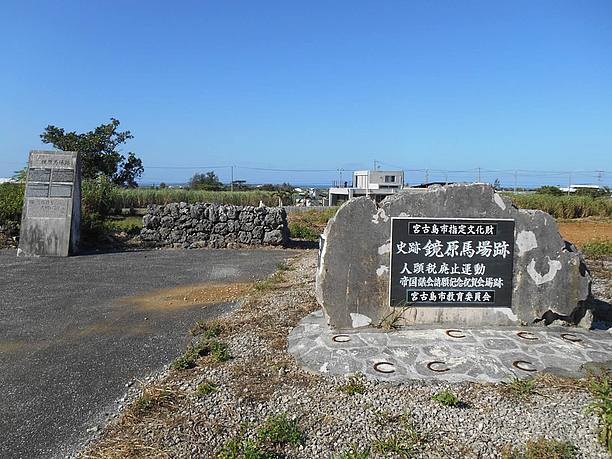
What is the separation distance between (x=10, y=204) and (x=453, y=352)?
11.6 metres

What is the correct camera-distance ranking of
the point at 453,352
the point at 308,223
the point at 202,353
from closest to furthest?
the point at 453,352
the point at 202,353
the point at 308,223

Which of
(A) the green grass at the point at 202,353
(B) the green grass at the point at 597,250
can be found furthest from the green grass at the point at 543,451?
(B) the green grass at the point at 597,250

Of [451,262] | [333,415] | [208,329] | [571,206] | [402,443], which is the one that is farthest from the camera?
[571,206]

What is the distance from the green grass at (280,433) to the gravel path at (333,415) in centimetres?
5

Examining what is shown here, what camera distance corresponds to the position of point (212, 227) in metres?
12.8

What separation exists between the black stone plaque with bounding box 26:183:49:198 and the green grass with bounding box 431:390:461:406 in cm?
1030

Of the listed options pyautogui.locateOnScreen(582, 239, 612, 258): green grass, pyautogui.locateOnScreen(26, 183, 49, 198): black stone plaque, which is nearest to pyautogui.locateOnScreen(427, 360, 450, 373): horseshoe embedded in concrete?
pyautogui.locateOnScreen(582, 239, 612, 258): green grass

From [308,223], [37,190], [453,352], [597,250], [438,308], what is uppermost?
[37,190]

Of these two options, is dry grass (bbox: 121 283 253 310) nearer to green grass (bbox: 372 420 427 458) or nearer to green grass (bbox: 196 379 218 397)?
green grass (bbox: 196 379 218 397)

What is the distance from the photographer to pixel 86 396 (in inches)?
147

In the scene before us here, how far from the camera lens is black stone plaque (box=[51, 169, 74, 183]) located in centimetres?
1112

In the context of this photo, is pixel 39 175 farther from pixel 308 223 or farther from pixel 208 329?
pixel 308 223

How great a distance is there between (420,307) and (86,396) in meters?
3.07

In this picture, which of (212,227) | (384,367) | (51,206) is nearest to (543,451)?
(384,367)
